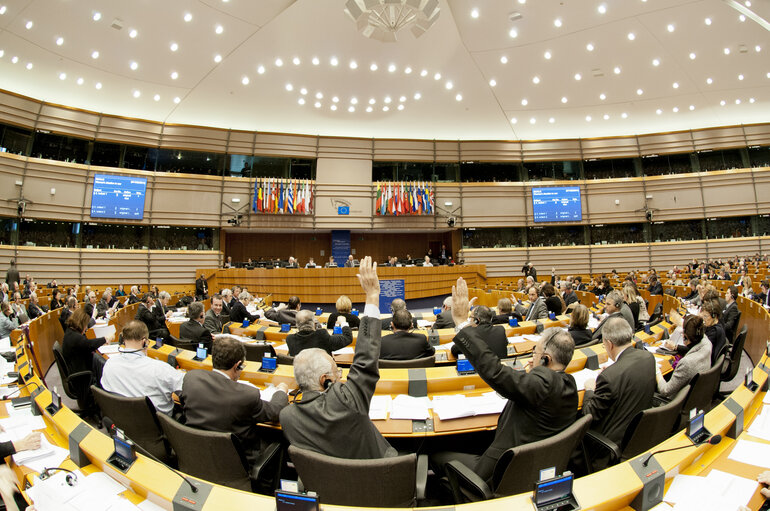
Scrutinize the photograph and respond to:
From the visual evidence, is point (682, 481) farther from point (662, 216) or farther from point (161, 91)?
point (662, 216)

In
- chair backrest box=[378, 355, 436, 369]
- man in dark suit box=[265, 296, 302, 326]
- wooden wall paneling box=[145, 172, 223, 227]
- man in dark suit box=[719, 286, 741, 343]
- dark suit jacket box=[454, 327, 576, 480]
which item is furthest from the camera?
wooden wall paneling box=[145, 172, 223, 227]

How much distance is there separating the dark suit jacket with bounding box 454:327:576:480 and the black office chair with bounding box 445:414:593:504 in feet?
0.52

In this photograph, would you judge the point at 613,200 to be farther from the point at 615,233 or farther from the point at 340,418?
the point at 340,418

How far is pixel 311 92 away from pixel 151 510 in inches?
562

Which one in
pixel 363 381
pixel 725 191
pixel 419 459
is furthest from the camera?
pixel 725 191

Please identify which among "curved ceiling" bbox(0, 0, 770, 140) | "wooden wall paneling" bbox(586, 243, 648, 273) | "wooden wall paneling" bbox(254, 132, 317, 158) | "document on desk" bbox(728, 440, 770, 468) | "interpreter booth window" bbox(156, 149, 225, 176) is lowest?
"document on desk" bbox(728, 440, 770, 468)

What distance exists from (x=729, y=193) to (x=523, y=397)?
21.6 metres

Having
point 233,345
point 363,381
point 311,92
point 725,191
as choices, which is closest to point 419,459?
point 363,381

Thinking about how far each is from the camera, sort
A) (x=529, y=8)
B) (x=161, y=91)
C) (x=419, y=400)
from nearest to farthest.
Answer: (x=419, y=400), (x=529, y=8), (x=161, y=91)

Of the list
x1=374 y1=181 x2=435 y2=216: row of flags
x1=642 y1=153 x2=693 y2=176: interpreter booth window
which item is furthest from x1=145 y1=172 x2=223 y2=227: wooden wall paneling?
x1=642 y1=153 x2=693 y2=176: interpreter booth window

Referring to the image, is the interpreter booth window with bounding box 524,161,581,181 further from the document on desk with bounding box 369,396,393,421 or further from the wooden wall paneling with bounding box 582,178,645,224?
the document on desk with bounding box 369,396,393,421

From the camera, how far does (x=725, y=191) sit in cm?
1686

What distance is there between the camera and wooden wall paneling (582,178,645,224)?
17453 millimetres

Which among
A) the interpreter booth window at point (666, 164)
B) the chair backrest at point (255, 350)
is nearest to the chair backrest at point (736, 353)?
the chair backrest at point (255, 350)
